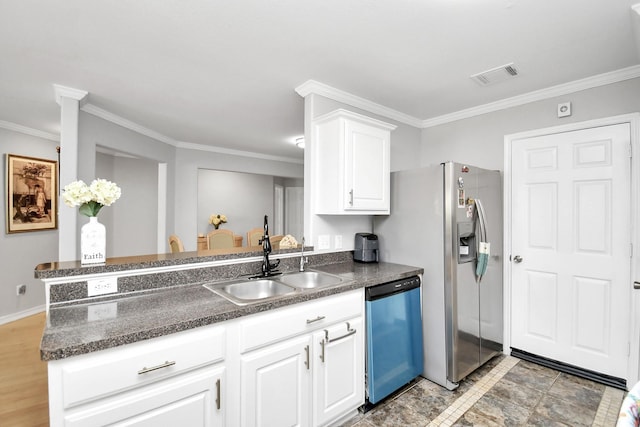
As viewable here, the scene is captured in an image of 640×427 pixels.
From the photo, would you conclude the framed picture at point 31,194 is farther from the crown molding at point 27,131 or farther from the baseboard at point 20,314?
the baseboard at point 20,314

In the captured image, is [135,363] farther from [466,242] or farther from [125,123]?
[125,123]

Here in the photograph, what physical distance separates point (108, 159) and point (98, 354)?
4630mm

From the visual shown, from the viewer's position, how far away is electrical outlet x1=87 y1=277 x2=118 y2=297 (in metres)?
1.50

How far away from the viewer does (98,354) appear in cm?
106

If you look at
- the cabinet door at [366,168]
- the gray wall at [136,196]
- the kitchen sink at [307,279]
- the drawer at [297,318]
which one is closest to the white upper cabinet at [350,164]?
the cabinet door at [366,168]

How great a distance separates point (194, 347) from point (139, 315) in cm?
28

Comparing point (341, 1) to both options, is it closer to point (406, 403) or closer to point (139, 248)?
point (406, 403)

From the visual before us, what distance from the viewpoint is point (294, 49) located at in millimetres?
1923

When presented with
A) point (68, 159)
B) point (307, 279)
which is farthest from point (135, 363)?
point (68, 159)

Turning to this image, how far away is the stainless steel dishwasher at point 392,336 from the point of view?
197 centimetres

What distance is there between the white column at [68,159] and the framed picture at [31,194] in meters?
1.78

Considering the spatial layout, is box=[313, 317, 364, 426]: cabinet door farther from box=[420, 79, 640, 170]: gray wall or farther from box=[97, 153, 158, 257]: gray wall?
box=[97, 153, 158, 257]: gray wall

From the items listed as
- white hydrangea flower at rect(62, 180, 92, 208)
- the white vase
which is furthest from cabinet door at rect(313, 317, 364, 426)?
white hydrangea flower at rect(62, 180, 92, 208)

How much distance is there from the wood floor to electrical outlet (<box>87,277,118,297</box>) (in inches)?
45.4
